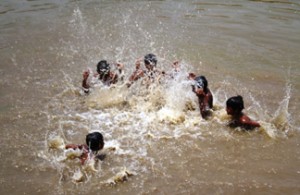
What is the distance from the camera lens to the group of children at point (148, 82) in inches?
183

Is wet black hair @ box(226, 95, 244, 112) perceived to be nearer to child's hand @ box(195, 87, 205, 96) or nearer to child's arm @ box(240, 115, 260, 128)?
child's arm @ box(240, 115, 260, 128)

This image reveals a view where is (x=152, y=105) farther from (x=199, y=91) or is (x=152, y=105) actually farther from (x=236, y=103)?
(x=236, y=103)

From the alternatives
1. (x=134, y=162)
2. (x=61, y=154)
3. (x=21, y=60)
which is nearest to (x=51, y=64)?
(x=21, y=60)

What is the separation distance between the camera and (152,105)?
610 cm

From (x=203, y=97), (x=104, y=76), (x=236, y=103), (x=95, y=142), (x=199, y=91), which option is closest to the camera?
(x=95, y=142)

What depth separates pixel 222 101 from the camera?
6.33 m

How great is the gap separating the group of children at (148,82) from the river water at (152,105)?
5.7 inches

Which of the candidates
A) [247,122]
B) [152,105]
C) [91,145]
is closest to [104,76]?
[152,105]

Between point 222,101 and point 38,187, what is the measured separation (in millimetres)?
3405

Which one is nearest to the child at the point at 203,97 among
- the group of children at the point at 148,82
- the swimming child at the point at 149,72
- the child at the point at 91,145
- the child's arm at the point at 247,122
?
the group of children at the point at 148,82

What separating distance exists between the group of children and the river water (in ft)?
0.48

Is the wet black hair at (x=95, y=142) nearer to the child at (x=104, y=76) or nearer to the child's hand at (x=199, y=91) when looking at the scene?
the child's hand at (x=199, y=91)

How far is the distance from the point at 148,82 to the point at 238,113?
1.68 m

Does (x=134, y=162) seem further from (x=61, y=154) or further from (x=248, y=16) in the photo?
(x=248, y=16)
